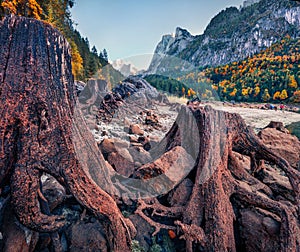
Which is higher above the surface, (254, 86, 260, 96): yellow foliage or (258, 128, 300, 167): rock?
(254, 86, 260, 96): yellow foliage

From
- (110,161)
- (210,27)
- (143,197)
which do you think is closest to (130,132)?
(110,161)

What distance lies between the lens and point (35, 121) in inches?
79.3

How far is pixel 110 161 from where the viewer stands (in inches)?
151

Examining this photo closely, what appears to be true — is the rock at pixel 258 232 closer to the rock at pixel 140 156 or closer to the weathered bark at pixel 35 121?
the weathered bark at pixel 35 121

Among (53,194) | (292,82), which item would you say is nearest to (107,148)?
(53,194)

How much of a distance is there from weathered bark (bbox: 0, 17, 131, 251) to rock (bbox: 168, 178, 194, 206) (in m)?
1.13

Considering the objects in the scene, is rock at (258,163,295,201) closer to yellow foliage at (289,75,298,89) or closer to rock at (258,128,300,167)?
rock at (258,128,300,167)

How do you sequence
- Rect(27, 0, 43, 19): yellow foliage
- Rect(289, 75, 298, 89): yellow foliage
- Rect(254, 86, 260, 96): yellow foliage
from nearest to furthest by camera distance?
1. Rect(27, 0, 43, 19): yellow foliage
2. Rect(254, 86, 260, 96): yellow foliage
3. Rect(289, 75, 298, 89): yellow foliage

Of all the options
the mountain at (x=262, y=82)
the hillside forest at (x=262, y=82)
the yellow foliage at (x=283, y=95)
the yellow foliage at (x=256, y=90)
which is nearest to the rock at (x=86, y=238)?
the hillside forest at (x=262, y=82)

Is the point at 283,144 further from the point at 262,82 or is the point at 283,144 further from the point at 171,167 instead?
the point at 262,82

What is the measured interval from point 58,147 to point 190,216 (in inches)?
76.7

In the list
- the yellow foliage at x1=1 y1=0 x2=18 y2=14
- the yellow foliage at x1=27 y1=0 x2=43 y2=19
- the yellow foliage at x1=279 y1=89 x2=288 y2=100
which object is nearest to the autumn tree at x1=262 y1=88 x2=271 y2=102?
the yellow foliage at x1=279 y1=89 x2=288 y2=100

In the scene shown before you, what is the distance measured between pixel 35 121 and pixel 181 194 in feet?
7.47

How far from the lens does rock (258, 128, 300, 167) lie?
4.58 metres
